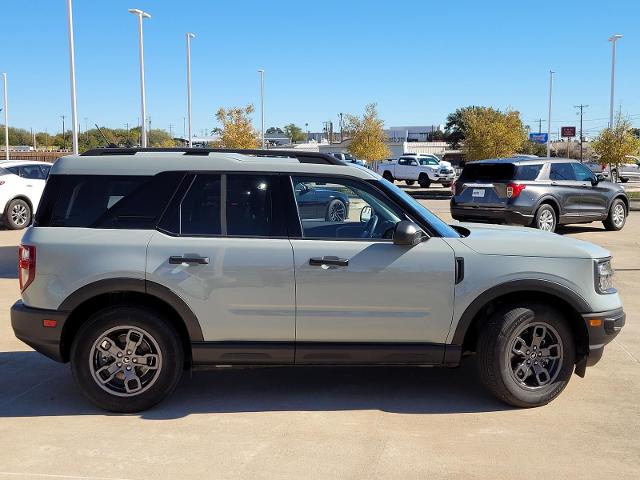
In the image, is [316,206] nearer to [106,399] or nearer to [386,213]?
[386,213]

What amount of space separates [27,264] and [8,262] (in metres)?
7.29

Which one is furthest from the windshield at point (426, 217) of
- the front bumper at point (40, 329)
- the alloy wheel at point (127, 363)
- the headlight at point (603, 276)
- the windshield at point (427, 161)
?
the windshield at point (427, 161)

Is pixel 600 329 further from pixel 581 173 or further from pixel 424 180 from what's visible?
pixel 424 180

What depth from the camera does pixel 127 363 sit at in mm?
4762

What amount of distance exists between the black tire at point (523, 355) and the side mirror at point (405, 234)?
0.82m

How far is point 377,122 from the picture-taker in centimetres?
5131

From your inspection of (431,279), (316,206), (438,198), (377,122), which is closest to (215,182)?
(316,206)

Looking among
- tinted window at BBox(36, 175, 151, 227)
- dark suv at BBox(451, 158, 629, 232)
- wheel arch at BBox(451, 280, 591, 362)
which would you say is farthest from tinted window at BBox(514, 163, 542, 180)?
tinted window at BBox(36, 175, 151, 227)

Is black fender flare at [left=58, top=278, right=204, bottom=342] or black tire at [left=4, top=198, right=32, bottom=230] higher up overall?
black fender flare at [left=58, top=278, right=204, bottom=342]

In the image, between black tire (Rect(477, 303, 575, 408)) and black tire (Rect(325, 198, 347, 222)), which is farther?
black tire (Rect(325, 198, 347, 222))

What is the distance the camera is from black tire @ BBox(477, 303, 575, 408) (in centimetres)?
475

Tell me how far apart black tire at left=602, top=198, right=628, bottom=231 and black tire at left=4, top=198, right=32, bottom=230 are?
13.6 metres

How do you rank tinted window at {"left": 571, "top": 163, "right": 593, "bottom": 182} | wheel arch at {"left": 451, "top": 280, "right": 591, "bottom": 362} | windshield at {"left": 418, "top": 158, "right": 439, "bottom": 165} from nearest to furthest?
wheel arch at {"left": 451, "top": 280, "right": 591, "bottom": 362} → tinted window at {"left": 571, "top": 163, "right": 593, "bottom": 182} → windshield at {"left": 418, "top": 158, "right": 439, "bottom": 165}

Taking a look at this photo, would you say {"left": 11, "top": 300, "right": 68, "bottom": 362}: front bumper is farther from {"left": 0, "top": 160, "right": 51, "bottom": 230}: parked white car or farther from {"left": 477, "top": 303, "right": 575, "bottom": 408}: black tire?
{"left": 0, "top": 160, "right": 51, "bottom": 230}: parked white car
